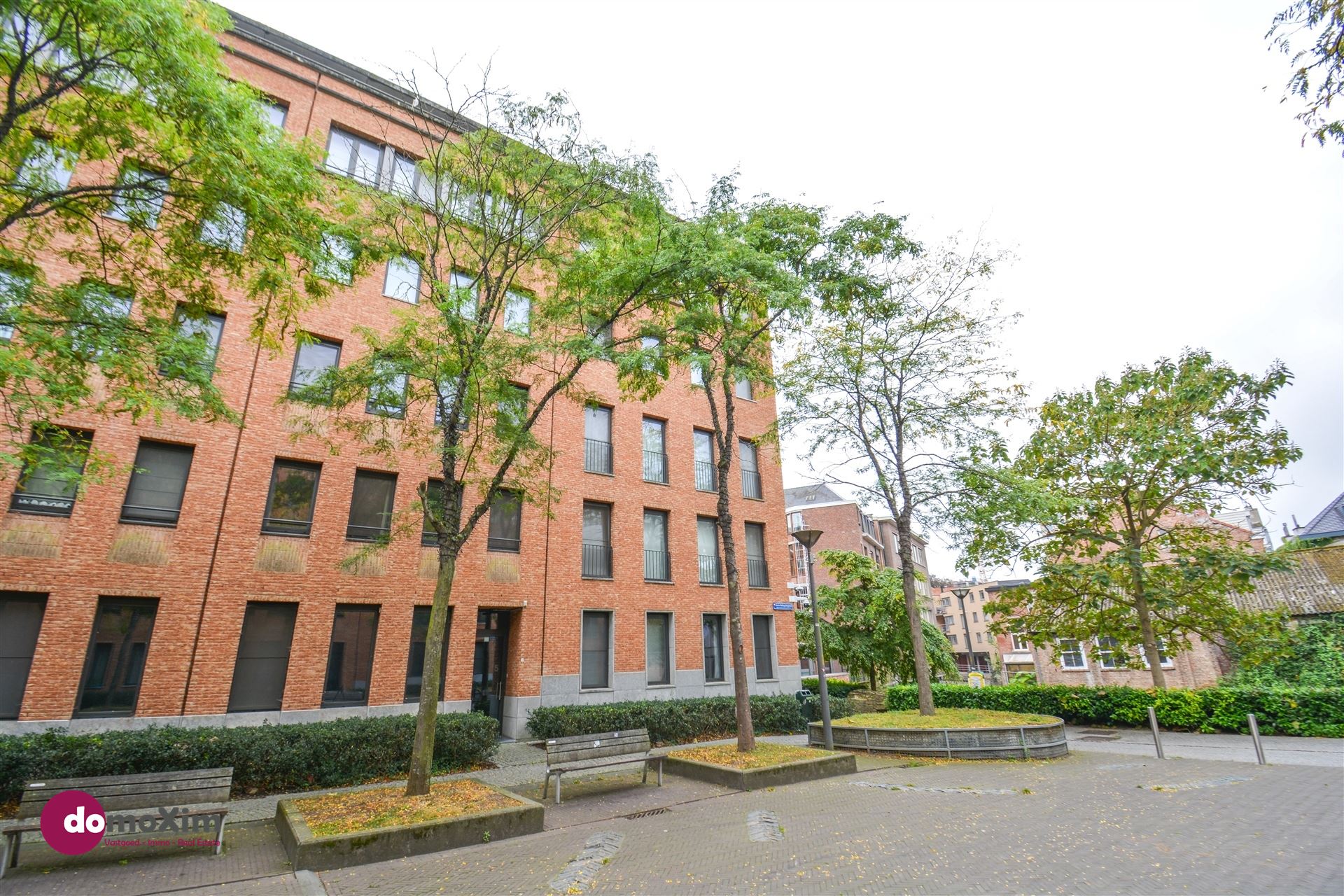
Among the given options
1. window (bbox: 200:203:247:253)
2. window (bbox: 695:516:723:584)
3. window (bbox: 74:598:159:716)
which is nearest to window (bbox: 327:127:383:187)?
window (bbox: 200:203:247:253)

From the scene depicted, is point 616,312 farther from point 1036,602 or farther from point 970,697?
point 970,697

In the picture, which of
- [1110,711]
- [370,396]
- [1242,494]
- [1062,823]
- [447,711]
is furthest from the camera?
[1110,711]

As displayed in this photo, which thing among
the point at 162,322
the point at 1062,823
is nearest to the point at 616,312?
the point at 162,322

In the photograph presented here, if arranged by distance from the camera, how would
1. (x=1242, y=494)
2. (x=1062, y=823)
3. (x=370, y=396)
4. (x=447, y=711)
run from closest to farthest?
(x=1062, y=823)
(x=370, y=396)
(x=447, y=711)
(x=1242, y=494)

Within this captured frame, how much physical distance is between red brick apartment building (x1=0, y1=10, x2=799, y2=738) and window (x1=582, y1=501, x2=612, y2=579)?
0.08 meters

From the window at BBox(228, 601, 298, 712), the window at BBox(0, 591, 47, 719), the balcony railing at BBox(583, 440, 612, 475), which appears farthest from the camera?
the balcony railing at BBox(583, 440, 612, 475)

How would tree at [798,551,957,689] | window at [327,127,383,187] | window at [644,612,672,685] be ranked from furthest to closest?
tree at [798,551,957,689]
window at [644,612,672,685]
window at [327,127,383,187]

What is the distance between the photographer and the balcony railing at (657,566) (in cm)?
1830

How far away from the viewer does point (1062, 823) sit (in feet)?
22.9

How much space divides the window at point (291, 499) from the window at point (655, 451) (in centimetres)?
915

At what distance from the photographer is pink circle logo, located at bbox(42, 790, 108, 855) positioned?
628cm

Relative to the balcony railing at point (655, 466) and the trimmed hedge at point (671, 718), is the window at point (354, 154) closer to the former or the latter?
the balcony railing at point (655, 466)

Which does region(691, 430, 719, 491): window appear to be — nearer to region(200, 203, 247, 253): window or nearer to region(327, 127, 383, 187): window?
region(327, 127, 383, 187): window

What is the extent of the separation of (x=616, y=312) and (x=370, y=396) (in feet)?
14.3
